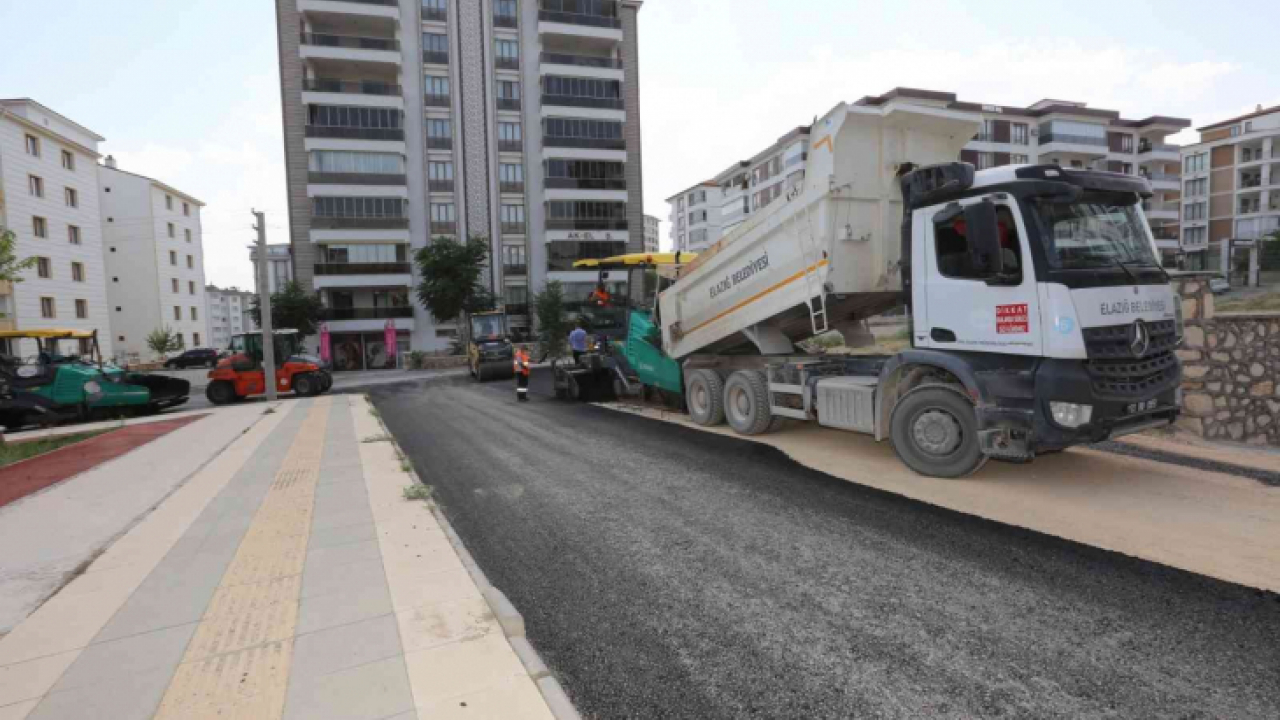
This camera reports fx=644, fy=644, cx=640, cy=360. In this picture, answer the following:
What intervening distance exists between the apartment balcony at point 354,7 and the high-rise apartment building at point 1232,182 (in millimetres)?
67583

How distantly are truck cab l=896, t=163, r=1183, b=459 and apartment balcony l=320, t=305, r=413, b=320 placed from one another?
43197 millimetres

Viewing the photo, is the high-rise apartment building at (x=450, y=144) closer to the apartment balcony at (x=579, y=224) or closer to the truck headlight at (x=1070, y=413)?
the apartment balcony at (x=579, y=224)

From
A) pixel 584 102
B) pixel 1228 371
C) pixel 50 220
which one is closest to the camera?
pixel 1228 371

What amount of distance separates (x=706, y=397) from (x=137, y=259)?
61.2m

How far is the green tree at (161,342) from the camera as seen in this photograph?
161 feet

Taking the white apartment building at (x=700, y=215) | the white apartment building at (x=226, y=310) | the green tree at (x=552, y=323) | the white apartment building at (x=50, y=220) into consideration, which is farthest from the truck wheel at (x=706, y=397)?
the white apartment building at (x=226, y=310)

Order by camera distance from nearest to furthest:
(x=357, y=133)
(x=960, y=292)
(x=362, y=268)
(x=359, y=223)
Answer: (x=960, y=292) → (x=357, y=133) → (x=359, y=223) → (x=362, y=268)

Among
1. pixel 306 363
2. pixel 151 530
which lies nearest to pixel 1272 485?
pixel 151 530

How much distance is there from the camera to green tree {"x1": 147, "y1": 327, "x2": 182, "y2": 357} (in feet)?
161

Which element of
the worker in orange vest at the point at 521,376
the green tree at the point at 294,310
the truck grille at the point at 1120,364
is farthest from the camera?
the green tree at the point at 294,310

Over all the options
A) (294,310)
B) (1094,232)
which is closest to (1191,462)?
(1094,232)

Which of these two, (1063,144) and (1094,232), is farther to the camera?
(1063,144)

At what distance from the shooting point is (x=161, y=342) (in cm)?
4931

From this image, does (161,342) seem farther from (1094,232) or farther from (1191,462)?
(1191,462)
